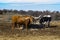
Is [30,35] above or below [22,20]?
above

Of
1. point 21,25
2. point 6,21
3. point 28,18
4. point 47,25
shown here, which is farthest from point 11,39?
point 6,21

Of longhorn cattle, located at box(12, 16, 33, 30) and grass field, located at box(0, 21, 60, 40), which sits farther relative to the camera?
longhorn cattle, located at box(12, 16, 33, 30)

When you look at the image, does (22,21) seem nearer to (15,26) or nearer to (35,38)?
(15,26)

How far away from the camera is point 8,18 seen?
2547cm

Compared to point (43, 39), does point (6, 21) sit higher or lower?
lower

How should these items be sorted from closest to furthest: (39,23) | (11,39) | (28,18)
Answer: (11,39) → (28,18) → (39,23)

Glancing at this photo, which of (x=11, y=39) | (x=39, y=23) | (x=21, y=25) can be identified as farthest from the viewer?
(x=39, y=23)

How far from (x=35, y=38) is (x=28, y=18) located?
4919 mm

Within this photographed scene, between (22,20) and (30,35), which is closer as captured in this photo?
(30,35)

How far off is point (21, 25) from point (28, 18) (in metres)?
1.73

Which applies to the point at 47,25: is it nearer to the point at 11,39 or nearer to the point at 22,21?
the point at 22,21

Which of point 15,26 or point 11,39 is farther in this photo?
point 15,26

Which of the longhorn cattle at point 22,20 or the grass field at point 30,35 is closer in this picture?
the grass field at point 30,35

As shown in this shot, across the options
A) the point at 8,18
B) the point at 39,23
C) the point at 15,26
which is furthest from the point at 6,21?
the point at 15,26
